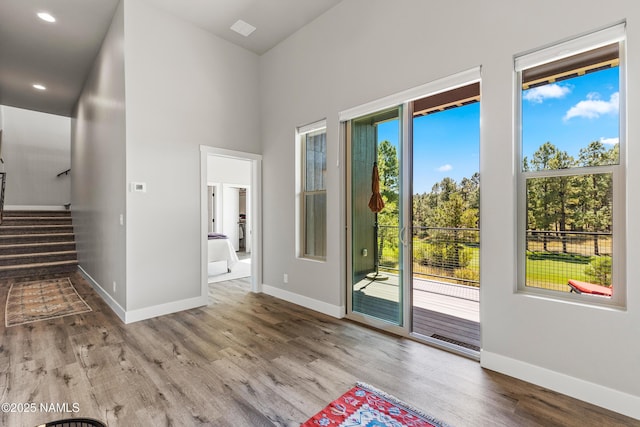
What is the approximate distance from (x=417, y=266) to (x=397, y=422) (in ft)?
13.2

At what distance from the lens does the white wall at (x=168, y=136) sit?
11.6ft

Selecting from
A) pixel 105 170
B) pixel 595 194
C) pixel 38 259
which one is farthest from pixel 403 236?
pixel 38 259

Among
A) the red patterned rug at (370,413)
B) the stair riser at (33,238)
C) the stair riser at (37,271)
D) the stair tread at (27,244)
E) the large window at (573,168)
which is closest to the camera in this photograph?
the red patterned rug at (370,413)

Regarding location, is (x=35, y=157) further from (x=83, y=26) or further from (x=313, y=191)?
(x=313, y=191)

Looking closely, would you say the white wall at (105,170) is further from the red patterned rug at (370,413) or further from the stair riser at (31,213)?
the red patterned rug at (370,413)

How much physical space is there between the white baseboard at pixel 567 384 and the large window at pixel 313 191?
2.19 metres

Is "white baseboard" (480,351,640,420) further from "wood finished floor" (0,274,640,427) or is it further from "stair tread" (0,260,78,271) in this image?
"stair tread" (0,260,78,271)

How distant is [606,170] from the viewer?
6.65 feet

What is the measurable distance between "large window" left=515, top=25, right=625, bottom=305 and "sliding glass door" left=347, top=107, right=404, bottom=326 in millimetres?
1115

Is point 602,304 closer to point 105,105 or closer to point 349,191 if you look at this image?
point 349,191

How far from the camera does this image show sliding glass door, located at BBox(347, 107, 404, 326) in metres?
3.18

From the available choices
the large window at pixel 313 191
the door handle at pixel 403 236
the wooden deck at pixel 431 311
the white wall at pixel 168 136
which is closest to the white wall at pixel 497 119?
the large window at pixel 313 191

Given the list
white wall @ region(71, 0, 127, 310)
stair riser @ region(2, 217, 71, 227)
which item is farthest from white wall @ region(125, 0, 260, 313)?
stair riser @ region(2, 217, 71, 227)

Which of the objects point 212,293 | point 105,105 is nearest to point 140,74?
point 105,105
